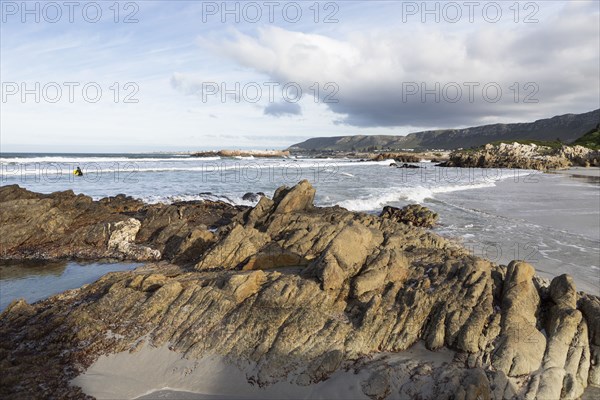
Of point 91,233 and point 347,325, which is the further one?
point 91,233

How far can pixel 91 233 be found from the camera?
13.6 metres

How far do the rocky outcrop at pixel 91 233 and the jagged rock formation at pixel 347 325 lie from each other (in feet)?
13.7

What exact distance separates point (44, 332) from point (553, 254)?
1284 centimetres

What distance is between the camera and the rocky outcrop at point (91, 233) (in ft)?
40.2

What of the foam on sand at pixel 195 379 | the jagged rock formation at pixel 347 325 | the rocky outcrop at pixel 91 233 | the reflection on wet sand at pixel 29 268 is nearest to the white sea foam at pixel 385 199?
the rocky outcrop at pixel 91 233

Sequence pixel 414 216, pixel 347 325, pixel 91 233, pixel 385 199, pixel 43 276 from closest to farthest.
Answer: pixel 347 325 < pixel 43 276 < pixel 91 233 < pixel 414 216 < pixel 385 199

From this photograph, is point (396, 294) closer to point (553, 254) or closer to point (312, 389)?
point (312, 389)

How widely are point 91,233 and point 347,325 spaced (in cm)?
1075

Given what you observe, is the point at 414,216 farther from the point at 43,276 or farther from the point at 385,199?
the point at 43,276

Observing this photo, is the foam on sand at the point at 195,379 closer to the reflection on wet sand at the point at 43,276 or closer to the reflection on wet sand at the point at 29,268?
the reflection on wet sand at the point at 43,276

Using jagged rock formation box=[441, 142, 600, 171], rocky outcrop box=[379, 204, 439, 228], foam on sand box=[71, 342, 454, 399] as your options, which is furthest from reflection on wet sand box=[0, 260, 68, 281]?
jagged rock formation box=[441, 142, 600, 171]

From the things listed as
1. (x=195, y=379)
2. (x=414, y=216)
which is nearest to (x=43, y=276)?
(x=195, y=379)

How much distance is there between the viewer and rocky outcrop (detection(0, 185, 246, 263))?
12.2m

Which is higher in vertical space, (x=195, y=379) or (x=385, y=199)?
(x=385, y=199)
